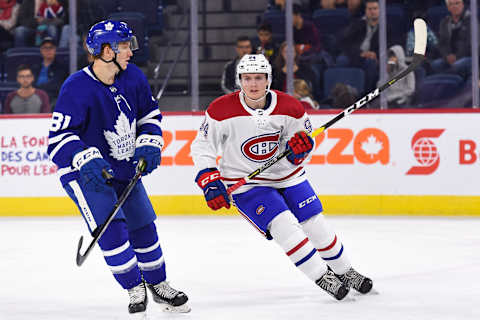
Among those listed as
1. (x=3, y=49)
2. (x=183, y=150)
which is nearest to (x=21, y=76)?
(x=3, y=49)

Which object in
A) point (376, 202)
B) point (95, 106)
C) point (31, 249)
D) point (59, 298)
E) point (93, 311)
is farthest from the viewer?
point (376, 202)

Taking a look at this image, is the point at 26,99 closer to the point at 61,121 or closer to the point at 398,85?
the point at 398,85

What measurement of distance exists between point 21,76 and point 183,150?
4.81 ft

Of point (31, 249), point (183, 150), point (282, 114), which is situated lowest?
point (31, 249)

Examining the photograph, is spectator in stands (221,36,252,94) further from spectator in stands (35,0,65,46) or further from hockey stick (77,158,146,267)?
hockey stick (77,158,146,267)

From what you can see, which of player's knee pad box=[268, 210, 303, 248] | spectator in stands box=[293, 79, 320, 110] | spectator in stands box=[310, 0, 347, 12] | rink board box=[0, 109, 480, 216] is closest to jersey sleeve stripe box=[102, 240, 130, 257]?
player's knee pad box=[268, 210, 303, 248]

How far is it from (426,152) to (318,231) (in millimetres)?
3175

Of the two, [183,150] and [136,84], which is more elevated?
[136,84]

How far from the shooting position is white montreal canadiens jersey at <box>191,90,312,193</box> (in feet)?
12.0

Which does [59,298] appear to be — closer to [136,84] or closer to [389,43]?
[136,84]

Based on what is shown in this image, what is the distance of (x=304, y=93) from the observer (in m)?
6.93

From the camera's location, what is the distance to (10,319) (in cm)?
345

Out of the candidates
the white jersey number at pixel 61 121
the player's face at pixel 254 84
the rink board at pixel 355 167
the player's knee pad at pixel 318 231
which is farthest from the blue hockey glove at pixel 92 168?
the rink board at pixel 355 167

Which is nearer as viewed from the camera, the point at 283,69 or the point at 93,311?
the point at 93,311
